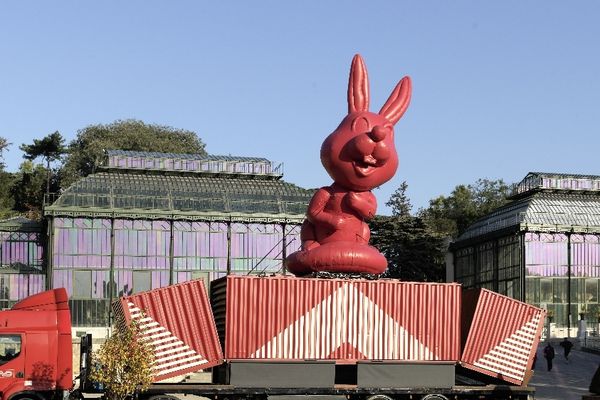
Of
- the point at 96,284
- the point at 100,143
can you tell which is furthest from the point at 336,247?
the point at 100,143

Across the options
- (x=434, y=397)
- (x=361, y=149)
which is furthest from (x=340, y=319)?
(x=361, y=149)

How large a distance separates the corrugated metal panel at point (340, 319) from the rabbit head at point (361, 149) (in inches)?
133

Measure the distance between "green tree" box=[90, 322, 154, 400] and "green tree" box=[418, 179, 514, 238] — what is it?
73.1 metres

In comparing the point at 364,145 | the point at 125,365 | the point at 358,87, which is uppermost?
the point at 358,87

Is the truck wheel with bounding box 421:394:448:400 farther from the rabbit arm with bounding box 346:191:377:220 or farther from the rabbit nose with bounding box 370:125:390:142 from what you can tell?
the rabbit nose with bounding box 370:125:390:142

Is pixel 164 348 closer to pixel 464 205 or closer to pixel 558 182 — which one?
pixel 558 182

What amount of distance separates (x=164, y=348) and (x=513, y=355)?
998 centimetres

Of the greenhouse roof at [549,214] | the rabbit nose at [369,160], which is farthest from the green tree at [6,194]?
the rabbit nose at [369,160]

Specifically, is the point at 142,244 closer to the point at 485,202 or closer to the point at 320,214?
the point at 320,214

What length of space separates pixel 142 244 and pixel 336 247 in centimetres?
3525

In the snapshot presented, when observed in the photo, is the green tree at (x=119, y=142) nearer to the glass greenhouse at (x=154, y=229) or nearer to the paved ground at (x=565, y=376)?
the glass greenhouse at (x=154, y=229)

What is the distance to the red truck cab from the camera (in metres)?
26.8

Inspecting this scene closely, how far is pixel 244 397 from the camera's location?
92.2 ft

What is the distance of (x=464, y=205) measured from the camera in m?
103
